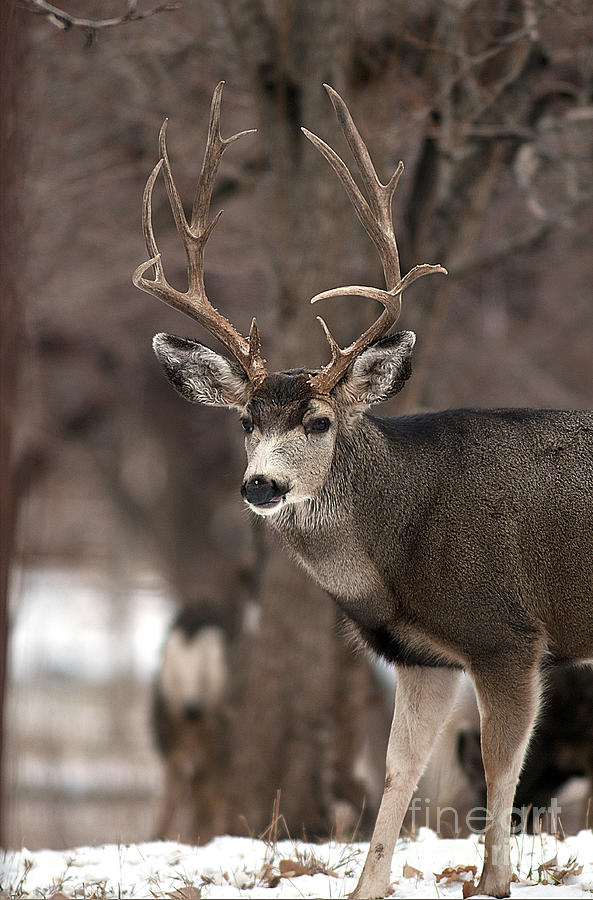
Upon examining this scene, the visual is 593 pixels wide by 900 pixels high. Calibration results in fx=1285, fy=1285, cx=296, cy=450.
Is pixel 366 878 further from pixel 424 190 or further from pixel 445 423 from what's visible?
pixel 424 190

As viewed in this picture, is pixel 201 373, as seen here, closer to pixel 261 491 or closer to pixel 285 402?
pixel 285 402

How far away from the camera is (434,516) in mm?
5121

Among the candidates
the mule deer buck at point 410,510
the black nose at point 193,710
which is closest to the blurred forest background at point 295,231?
the black nose at point 193,710

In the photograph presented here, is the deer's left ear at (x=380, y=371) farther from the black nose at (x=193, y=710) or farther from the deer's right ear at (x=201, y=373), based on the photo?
the black nose at (x=193, y=710)

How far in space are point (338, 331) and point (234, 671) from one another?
3.46 m

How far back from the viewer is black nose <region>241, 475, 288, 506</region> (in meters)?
4.83

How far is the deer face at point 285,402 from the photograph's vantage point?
16.4 ft

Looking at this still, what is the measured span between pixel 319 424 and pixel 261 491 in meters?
0.51

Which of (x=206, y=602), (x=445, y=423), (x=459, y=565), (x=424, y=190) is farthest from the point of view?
(x=206, y=602)

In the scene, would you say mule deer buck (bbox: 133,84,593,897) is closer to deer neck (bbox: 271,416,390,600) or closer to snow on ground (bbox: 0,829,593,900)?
deer neck (bbox: 271,416,390,600)

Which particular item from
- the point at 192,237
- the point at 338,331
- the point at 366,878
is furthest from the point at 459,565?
the point at 338,331

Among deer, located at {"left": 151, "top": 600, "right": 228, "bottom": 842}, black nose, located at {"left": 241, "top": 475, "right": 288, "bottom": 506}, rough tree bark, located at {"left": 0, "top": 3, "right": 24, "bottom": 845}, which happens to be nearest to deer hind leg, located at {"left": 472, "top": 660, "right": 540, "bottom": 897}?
black nose, located at {"left": 241, "top": 475, "right": 288, "bottom": 506}

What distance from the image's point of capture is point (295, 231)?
10.0 meters

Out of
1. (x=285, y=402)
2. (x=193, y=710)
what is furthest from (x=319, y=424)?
(x=193, y=710)
